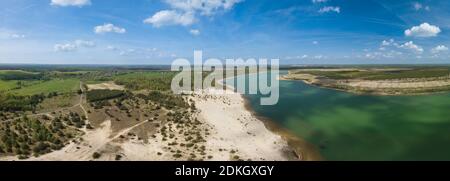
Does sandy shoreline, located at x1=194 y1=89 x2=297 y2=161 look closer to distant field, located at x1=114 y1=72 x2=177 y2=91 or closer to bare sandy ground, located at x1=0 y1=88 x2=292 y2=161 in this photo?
bare sandy ground, located at x1=0 y1=88 x2=292 y2=161

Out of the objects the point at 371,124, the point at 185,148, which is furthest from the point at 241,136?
the point at 371,124

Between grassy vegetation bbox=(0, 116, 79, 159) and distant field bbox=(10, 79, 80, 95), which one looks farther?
distant field bbox=(10, 79, 80, 95)

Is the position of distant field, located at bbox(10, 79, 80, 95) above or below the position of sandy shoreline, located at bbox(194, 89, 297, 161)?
above

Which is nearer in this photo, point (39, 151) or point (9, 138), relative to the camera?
point (39, 151)

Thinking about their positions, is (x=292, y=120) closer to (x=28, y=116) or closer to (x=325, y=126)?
(x=325, y=126)

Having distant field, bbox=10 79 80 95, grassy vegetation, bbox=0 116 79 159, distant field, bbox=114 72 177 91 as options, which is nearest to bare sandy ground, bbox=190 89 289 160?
grassy vegetation, bbox=0 116 79 159

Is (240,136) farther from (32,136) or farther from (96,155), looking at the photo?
(32,136)

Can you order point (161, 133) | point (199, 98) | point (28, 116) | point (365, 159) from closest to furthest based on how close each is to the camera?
point (365, 159) → point (161, 133) → point (28, 116) → point (199, 98)
